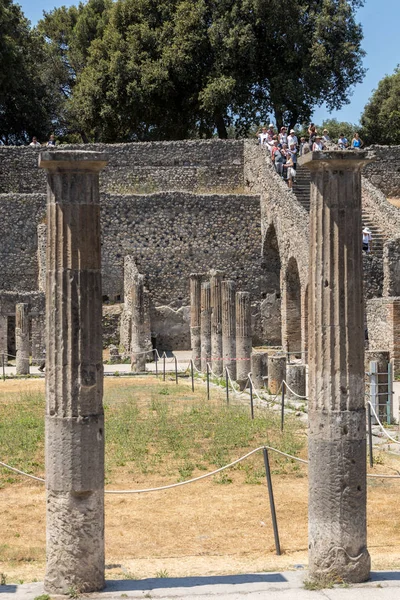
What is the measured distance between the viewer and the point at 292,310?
107ft

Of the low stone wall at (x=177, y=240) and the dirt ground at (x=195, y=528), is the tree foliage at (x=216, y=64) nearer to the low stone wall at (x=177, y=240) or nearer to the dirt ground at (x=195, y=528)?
the low stone wall at (x=177, y=240)

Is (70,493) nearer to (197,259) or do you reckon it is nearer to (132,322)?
(132,322)

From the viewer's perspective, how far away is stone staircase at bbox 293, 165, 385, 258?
98.1ft

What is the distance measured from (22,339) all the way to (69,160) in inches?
825

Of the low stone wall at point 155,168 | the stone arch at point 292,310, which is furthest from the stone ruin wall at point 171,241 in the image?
the low stone wall at point 155,168

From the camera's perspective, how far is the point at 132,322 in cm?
Result: 3172

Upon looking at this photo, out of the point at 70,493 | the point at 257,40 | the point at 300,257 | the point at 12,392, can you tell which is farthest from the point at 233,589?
the point at 257,40

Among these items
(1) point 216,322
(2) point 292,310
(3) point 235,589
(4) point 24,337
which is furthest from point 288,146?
(3) point 235,589

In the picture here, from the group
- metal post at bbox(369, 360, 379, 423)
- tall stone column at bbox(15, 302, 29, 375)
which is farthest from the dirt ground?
tall stone column at bbox(15, 302, 29, 375)

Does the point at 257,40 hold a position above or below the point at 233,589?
above

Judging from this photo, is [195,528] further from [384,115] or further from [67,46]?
[67,46]

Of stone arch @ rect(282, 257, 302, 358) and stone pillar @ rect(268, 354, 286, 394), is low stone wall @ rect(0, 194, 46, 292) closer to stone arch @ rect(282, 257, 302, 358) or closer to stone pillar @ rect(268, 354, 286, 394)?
stone arch @ rect(282, 257, 302, 358)

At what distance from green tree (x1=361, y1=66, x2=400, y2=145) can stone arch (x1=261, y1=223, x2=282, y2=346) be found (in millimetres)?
15854

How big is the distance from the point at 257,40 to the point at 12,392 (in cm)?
2332
